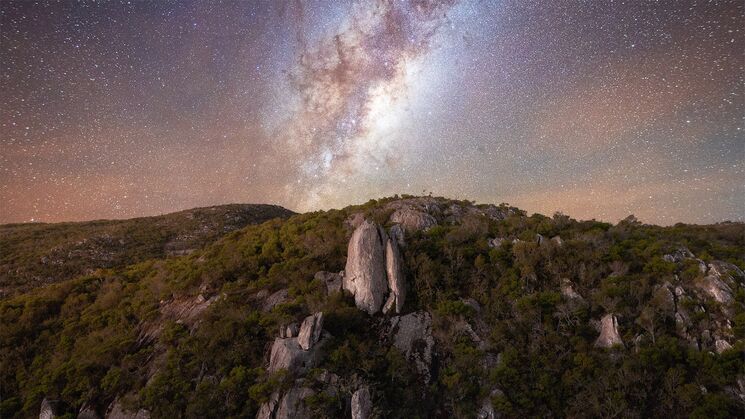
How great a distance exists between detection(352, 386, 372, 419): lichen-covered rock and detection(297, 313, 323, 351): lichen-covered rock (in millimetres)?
3821

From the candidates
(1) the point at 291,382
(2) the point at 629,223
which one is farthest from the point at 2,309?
(2) the point at 629,223

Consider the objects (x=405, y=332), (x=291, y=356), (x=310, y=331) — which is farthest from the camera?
(x=405, y=332)

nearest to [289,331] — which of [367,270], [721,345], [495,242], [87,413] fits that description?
[367,270]

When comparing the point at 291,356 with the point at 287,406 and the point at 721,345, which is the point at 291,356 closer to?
the point at 287,406

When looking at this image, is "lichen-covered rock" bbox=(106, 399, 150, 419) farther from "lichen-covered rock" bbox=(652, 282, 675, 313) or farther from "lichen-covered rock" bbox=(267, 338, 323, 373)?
"lichen-covered rock" bbox=(652, 282, 675, 313)

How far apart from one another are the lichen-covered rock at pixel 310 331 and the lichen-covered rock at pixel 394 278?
4.81 meters

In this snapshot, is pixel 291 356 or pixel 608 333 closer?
pixel 291 356

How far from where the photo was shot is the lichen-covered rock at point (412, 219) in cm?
3066

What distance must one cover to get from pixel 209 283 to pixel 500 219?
2720cm

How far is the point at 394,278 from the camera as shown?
24.3 m

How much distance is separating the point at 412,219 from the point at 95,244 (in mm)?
49255

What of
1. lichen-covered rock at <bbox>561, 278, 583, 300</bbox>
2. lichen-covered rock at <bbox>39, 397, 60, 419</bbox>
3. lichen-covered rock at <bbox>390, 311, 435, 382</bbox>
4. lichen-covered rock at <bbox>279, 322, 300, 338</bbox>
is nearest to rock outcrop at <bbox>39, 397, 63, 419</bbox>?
lichen-covered rock at <bbox>39, 397, 60, 419</bbox>

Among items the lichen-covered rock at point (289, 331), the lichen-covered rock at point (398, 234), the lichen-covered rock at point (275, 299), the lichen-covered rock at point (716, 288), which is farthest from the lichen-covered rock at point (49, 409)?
the lichen-covered rock at point (716, 288)

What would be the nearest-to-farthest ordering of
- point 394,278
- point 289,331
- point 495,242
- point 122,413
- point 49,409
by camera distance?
point 122,413, point 49,409, point 289,331, point 394,278, point 495,242
